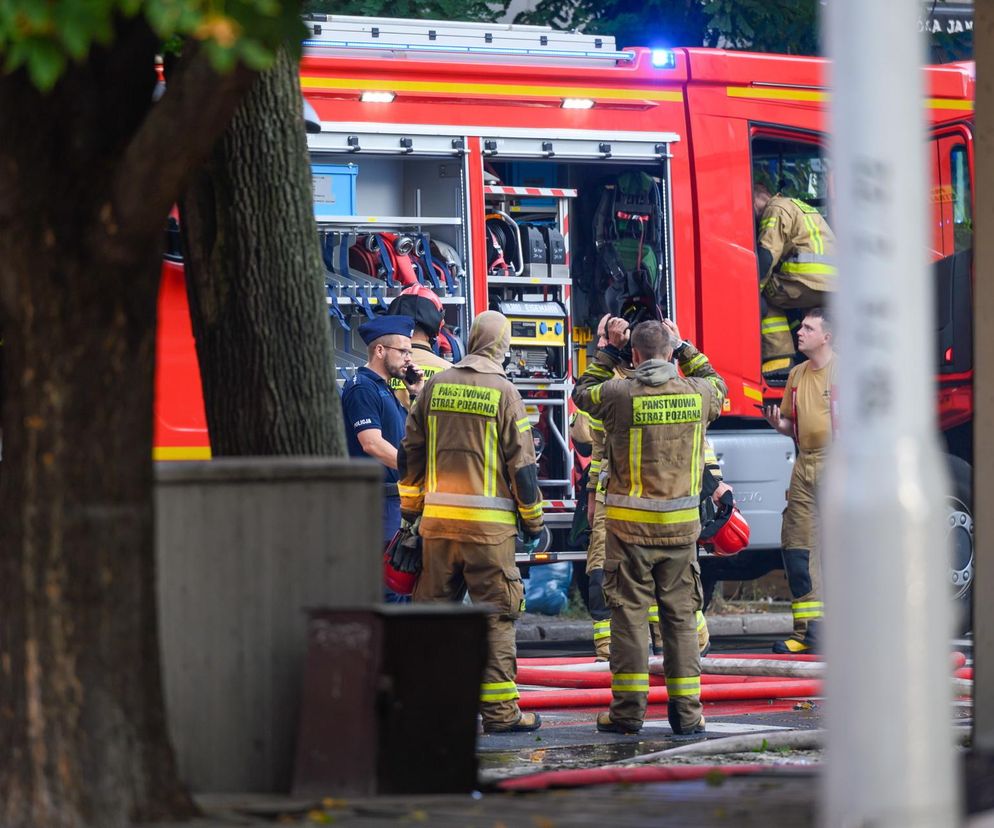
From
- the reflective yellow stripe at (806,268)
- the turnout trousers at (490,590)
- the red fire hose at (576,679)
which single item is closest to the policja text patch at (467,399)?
the turnout trousers at (490,590)

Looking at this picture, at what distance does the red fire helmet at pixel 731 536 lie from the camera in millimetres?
10656

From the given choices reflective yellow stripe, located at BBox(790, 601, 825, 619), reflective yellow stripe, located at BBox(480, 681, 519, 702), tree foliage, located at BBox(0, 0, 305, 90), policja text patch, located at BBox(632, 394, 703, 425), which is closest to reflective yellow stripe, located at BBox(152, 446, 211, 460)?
reflective yellow stripe, located at BBox(480, 681, 519, 702)

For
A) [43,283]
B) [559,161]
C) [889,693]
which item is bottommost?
[889,693]

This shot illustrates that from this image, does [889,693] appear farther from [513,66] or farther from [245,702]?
[513,66]

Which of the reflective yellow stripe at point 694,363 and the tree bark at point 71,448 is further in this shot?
the reflective yellow stripe at point 694,363

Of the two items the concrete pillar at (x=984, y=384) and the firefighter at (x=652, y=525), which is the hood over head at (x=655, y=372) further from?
the concrete pillar at (x=984, y=384)

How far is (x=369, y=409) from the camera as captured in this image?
9789mm

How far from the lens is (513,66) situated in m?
11.7

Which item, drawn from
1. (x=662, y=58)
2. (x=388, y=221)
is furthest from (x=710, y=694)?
(x=662, y=58)

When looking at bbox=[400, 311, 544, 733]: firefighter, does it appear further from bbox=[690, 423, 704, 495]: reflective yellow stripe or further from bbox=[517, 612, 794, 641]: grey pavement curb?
bbox=[517, 612, 794, 641]: grey pavement curb

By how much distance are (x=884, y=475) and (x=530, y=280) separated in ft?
26.2

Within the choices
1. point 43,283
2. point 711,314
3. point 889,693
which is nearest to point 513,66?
point 711,314

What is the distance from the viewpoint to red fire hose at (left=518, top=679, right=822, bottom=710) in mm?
9273

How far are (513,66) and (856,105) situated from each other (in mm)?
7960
